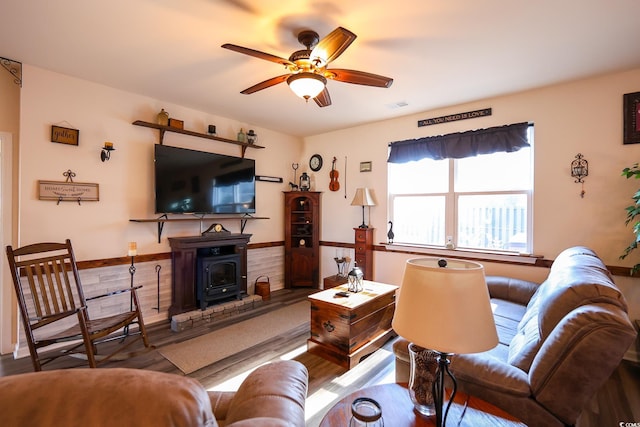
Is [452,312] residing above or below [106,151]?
below

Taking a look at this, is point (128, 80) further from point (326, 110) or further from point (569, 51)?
point (569, 51)

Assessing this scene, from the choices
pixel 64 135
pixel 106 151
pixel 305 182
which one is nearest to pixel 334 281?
pixel 305 182

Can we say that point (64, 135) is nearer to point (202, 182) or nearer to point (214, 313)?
point (202, 182)

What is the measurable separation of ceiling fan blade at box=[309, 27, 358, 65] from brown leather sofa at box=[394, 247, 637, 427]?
183 centimetres

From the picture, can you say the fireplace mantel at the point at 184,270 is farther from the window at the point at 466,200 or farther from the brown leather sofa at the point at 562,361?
the brown leather sofa at the point at 562,361

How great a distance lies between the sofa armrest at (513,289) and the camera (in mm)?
2820

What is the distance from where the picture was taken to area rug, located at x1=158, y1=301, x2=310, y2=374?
261 centimetres

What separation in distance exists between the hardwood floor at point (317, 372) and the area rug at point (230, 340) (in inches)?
3.2

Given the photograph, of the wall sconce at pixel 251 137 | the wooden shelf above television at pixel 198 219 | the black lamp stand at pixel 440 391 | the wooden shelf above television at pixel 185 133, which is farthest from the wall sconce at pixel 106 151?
the black lamp stand at pixel 440 391

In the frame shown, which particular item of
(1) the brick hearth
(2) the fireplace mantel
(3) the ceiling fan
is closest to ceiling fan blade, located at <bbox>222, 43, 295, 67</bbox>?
(3) the ceiling fan

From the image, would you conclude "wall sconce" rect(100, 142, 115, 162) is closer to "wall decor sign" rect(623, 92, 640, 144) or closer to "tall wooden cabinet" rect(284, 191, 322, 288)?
"tall wooden cabinet" rect(284, 191, 322, 288)

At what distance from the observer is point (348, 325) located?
2.49 m

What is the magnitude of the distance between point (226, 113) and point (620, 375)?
4.97 m

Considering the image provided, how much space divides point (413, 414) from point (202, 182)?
3497 millimetres
